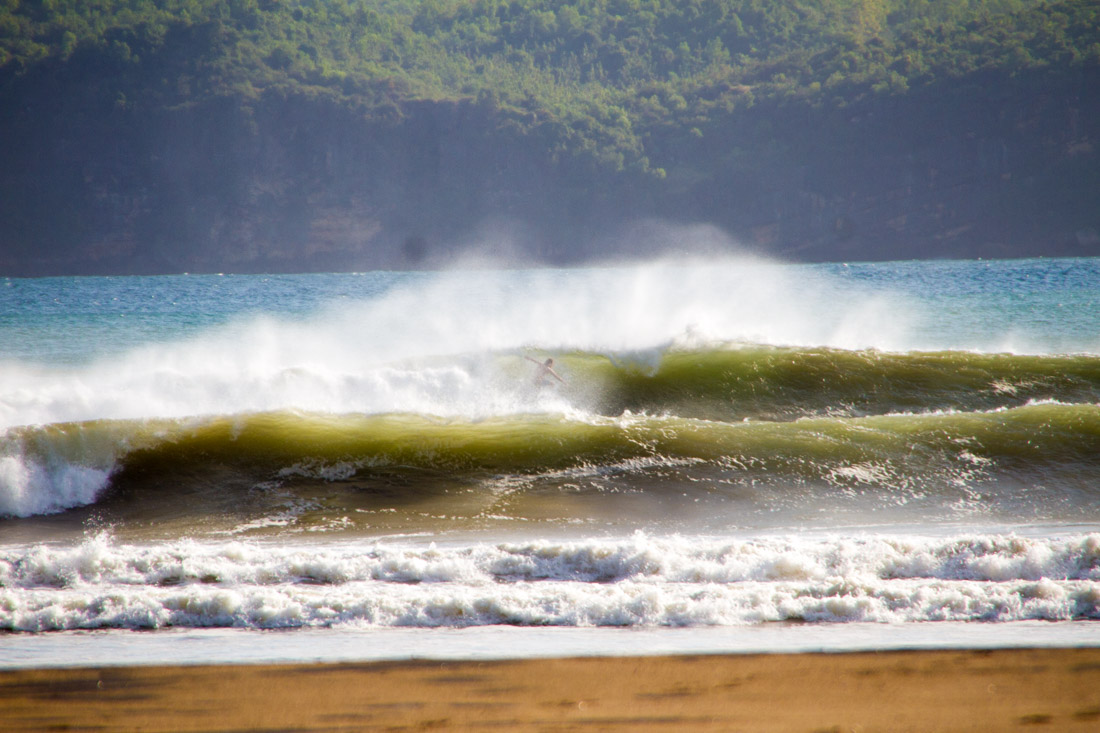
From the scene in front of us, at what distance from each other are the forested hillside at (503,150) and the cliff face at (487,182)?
0.21m

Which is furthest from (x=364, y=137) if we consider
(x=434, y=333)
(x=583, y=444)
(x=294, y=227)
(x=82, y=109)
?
(x=583, y=444)

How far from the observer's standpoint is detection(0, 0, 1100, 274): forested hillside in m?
75.6

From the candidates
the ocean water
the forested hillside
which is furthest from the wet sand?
the forested hillside

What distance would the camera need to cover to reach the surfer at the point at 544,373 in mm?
10758

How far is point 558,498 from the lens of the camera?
7.23m

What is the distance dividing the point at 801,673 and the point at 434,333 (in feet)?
42.7

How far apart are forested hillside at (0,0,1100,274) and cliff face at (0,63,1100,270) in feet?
0.67

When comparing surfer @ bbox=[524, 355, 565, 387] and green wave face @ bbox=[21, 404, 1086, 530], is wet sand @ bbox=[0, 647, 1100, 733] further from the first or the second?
surfer @ bbox=[524, 355, 565, 387]

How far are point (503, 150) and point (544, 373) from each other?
81.4 meters

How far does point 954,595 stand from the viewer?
4547 mm

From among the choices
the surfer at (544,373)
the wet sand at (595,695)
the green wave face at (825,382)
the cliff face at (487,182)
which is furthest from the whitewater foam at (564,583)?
the cliff face at (487,182)

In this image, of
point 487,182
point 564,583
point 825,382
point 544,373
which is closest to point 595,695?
point 564,583

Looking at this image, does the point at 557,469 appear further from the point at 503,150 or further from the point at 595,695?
the point at 503,150

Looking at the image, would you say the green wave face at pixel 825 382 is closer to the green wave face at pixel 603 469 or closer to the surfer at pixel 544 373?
the surfer at pixel 544 373
